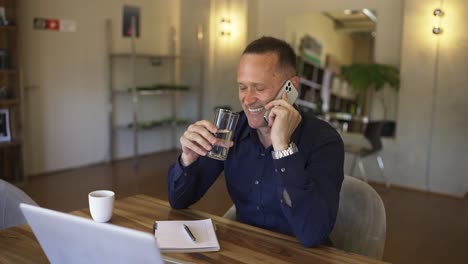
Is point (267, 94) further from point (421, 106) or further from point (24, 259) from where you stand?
point (421, 106)

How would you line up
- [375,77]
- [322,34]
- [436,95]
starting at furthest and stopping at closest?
1. [322,34]
2. [375,77]
3. [436,95]

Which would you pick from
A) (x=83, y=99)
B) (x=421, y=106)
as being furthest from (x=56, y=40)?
(x=421, y=106)

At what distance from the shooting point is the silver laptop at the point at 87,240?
0.80m

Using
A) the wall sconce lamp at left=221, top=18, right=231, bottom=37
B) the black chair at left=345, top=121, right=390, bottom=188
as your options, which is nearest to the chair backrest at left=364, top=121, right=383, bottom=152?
the black chair at left=345, top=121, right=390, bottom=188

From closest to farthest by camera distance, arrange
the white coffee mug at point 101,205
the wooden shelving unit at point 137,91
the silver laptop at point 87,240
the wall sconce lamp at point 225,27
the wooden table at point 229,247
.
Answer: the silver laptop at point 87,240, the wooden table at point 229,247, the white coffee mug at point 101,205, the wooden shelving unit at point 137,91, the wall sconce lamp at point 225,27

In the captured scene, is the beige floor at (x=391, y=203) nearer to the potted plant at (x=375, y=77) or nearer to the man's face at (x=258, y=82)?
the potted plant at (x=375, y=77)

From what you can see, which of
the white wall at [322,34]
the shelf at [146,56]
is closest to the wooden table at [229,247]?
the shelf at [146,56]

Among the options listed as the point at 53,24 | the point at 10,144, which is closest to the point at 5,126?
the point at 10,144

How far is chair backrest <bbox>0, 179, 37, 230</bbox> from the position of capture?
161 cm

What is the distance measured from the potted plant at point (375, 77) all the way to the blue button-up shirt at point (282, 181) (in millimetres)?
3759

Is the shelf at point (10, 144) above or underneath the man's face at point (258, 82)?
underneath

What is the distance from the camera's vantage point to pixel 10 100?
4.80m

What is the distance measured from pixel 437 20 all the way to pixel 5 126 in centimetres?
492

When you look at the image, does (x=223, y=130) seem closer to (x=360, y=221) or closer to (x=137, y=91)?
(x=360, y=221)
